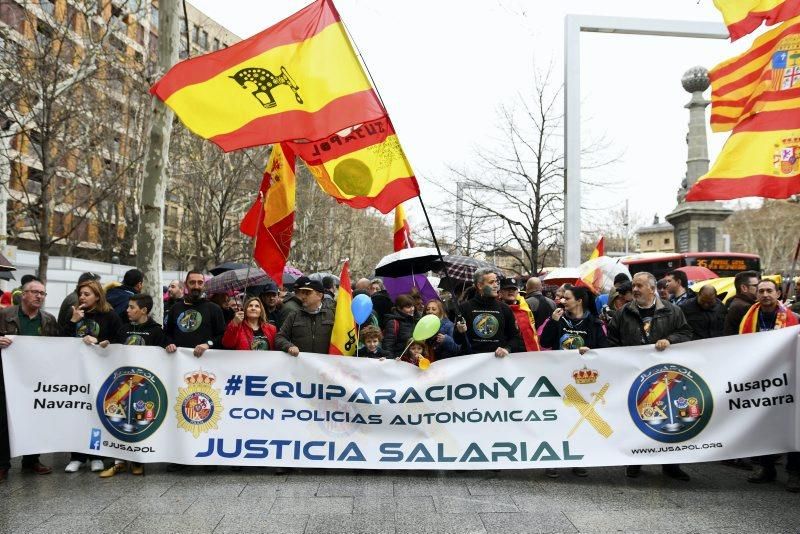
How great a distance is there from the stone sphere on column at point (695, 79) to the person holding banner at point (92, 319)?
28.6m

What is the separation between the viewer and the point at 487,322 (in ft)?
21.9

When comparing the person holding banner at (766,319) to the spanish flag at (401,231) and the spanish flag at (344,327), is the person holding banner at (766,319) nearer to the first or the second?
the spanish flag at (344,327)

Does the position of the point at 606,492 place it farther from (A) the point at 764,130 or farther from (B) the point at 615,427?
(A) the point at 764,130

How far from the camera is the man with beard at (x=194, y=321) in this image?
6680mm

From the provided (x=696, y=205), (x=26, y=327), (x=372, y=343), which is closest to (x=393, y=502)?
(x=372, y=343)

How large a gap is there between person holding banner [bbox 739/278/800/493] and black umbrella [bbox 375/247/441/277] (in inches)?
150

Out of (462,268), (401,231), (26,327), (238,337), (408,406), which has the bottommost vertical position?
(408,406)

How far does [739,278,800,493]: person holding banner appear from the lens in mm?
5945

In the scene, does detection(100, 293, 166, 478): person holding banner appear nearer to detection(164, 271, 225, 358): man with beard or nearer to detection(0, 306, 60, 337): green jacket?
detection(164, 271, 225, 358): man with beard

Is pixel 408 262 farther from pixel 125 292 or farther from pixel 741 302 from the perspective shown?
pixel 741 302

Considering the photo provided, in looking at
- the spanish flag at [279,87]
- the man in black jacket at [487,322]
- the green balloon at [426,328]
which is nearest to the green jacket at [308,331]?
the green balloon at [426,328]

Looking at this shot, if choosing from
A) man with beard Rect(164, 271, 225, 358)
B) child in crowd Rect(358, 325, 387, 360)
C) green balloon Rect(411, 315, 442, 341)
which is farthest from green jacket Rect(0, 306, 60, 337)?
green balloon Rect(411, 315, 442, 341)

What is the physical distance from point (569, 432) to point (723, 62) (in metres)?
4.68

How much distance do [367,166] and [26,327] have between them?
12.1 feet
